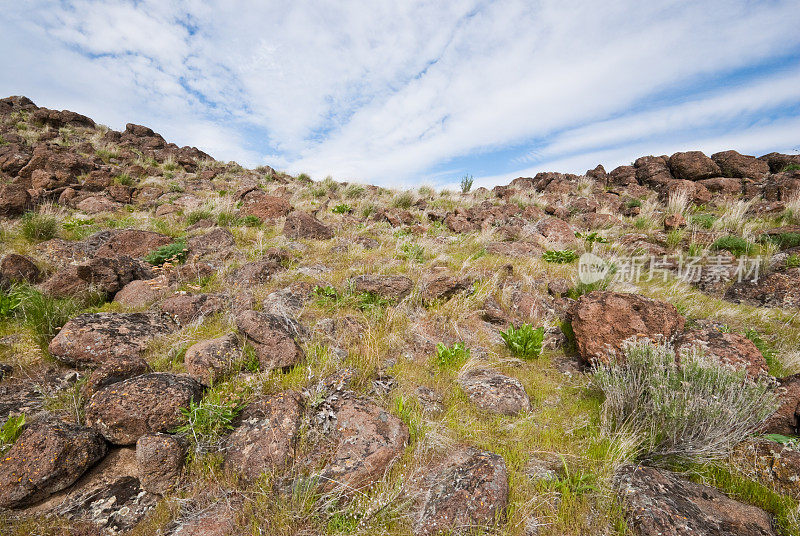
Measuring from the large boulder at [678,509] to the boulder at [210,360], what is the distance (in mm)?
3225

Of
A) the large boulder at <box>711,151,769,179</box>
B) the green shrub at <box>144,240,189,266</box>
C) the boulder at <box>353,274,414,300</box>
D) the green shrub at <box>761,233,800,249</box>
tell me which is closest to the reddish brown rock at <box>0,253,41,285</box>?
the green shrub at <box>144,240,189,266</box>

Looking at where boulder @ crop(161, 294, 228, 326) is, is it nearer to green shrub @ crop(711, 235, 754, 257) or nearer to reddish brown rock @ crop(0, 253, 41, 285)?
reddish brown rock @ crop(0, 253, 41, 285)

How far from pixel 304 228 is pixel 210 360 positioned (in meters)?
5.24

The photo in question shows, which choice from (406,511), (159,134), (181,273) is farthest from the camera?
(159,134)

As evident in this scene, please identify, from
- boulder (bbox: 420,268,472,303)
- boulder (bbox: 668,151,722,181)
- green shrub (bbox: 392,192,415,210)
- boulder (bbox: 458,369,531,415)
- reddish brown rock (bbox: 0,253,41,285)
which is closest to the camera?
boulder (bbox: 458,369,531,415)

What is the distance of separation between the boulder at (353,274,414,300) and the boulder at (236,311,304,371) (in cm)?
151

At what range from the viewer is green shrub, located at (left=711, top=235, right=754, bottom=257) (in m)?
6.82

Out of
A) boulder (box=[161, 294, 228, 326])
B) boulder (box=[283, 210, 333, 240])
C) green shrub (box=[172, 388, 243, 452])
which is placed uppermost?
boulder (box=[283, 210, 333, 240])


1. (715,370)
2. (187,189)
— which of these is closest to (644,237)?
(715,370)

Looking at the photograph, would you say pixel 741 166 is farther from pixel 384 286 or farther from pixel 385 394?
pixel 385 394

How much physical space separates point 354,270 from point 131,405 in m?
3.63

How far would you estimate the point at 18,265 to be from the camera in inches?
173

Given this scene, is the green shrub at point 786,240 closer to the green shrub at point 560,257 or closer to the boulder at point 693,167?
the green shrub at point 560,257

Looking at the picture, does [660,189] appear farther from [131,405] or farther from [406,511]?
[131,405]
